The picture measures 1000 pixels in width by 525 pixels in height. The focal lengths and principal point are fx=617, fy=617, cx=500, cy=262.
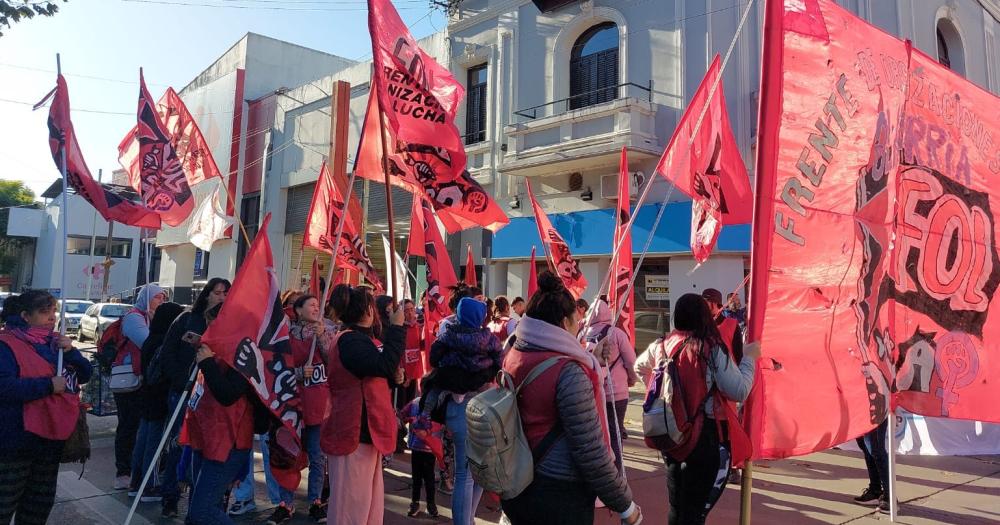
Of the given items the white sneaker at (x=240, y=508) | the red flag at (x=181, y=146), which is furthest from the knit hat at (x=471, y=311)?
the red flag at (x=181, y=146)

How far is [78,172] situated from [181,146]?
3.38 metres

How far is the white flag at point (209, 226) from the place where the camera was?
793 cm

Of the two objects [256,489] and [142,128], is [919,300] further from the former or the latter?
[142,128]

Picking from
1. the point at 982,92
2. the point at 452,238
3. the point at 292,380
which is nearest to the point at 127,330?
the point at 292,380

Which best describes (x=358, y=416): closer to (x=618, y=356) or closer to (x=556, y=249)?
(x=618, y=356)

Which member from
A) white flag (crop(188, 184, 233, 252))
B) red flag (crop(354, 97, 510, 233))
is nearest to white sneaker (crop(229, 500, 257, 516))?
red flag (crop(354, 97, 510, 233))

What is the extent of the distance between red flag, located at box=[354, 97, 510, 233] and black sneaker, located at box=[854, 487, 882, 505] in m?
4.43

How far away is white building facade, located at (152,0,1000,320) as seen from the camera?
13.2 m

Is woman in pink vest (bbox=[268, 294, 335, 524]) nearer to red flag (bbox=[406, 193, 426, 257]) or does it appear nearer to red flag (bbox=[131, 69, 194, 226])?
red flag (bbox=[406, 193, 426, 257])

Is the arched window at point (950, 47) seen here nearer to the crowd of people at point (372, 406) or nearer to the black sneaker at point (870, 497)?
Answer: the black sneaker at point (870, 497)

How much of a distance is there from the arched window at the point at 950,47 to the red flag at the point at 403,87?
15.2m

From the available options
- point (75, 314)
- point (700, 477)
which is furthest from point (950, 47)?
point (75, 314)

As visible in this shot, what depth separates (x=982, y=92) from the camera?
477 cm

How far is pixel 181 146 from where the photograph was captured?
9492 millimetres
